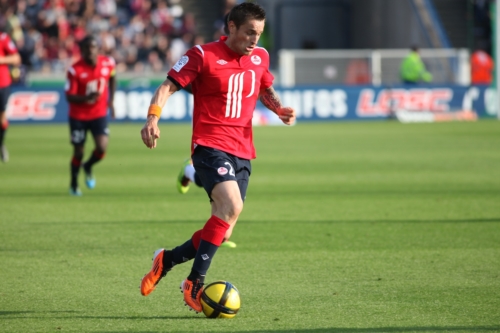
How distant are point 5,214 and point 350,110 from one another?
Answer: 795 inches

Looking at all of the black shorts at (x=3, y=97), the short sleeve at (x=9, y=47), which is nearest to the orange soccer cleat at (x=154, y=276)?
the short sleeve at (x=9, y=47)

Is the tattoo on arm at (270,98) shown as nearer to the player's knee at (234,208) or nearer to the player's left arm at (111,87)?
the player's knee at (234,208)

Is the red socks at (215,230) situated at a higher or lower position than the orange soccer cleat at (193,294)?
higher

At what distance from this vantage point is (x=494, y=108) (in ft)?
100

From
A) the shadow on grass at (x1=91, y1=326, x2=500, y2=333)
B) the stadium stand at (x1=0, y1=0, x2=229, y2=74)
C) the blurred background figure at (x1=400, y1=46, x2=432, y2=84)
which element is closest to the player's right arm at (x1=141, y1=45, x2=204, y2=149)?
the shadow on grass at (x1=91, y1=326, x2=500, y2=333)

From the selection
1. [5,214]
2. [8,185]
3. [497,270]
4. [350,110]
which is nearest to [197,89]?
[497,270]

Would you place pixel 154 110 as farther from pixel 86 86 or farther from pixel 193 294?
pixel 86 86

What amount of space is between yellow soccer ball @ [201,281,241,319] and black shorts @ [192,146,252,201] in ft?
2.24

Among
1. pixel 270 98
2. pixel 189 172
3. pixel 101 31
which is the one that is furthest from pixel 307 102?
pixel 270 98

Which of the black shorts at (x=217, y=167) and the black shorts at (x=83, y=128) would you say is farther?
the black shorts at (x=83, y=128)

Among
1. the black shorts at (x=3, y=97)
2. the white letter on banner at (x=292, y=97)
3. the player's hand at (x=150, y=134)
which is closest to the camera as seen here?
the player's hand at (x=150, y=134)

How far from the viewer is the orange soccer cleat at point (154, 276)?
6.30 metres

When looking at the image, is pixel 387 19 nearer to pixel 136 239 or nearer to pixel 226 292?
pixel 136 239

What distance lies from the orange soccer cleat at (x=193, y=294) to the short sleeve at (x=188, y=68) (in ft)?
4.55
